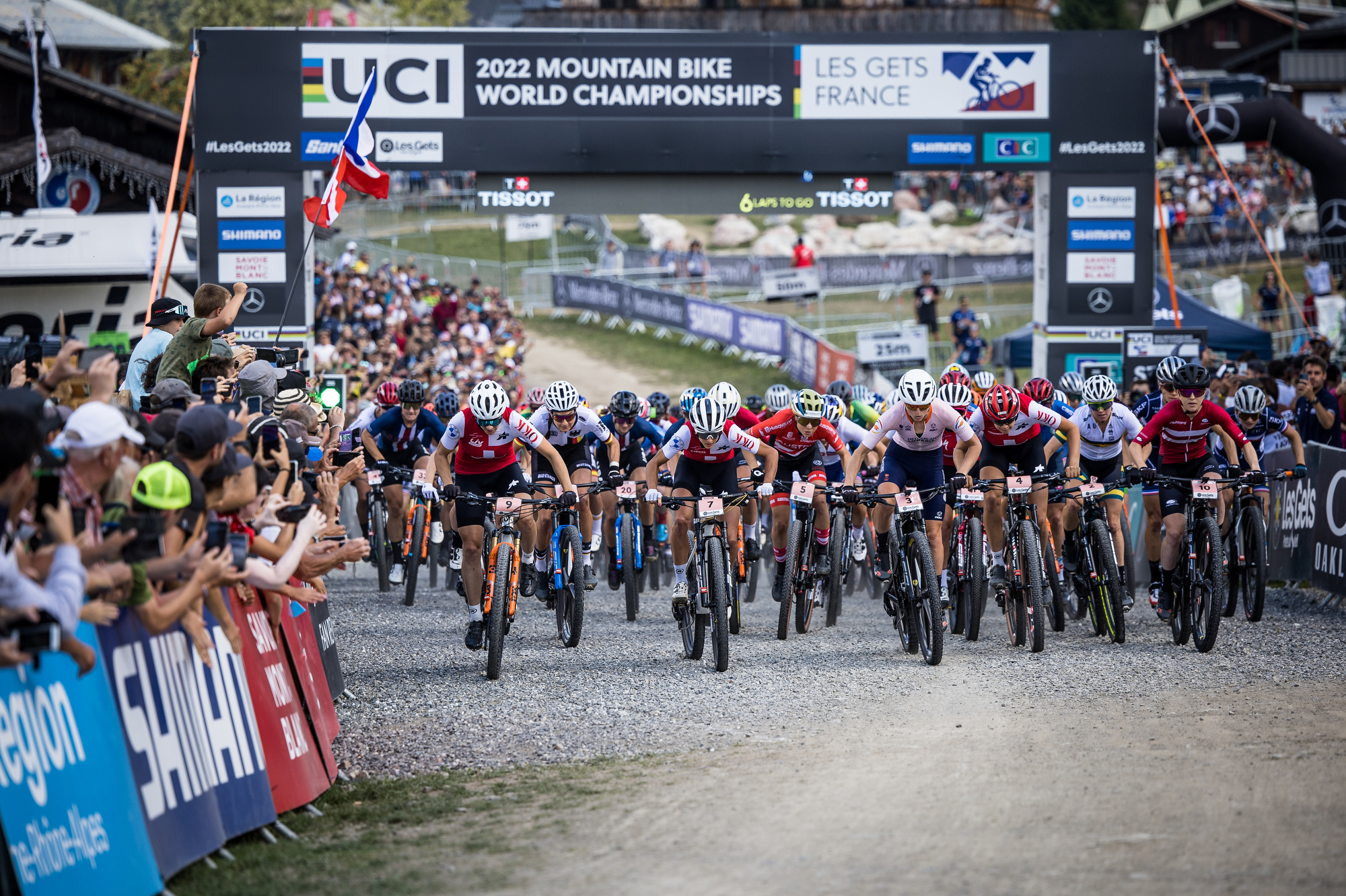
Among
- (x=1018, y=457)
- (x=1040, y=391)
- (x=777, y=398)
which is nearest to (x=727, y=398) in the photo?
(x=1018, y=457)

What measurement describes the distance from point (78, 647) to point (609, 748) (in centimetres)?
345

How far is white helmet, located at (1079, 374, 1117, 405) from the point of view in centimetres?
1133

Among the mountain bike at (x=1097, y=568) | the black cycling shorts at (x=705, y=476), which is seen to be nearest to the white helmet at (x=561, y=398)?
the black cycling shorts at (x=705, y=476)

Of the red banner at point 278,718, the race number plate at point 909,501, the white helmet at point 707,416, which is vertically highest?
the white helmet at point 707,416

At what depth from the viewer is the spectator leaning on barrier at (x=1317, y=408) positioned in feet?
45.8

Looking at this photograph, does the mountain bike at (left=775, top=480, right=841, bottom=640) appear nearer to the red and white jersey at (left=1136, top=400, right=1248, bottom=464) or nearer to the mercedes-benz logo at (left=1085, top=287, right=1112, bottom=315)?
the red and white jersey at (left=1136, top=400, right=1248, bottom=464)

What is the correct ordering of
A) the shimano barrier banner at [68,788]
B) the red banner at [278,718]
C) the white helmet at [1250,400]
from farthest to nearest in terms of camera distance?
1. the white helmet at [1250,400]
2. the red banner at [278,718]
3. the shimano barrier banner at [68,788]

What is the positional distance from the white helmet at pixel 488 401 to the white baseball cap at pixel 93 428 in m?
4.86

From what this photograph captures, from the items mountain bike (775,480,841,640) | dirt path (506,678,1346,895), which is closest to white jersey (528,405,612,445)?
mountain bike (775,480,841,640)

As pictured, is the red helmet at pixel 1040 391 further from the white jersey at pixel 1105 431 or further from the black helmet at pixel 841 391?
the black helmet at pixel 841 391

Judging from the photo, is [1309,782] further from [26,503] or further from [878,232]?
[878,232]

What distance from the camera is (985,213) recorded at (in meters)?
51.4

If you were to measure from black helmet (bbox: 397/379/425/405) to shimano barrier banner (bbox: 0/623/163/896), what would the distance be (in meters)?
8.14

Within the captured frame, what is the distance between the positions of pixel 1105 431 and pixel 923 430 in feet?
Answer: 6.35
